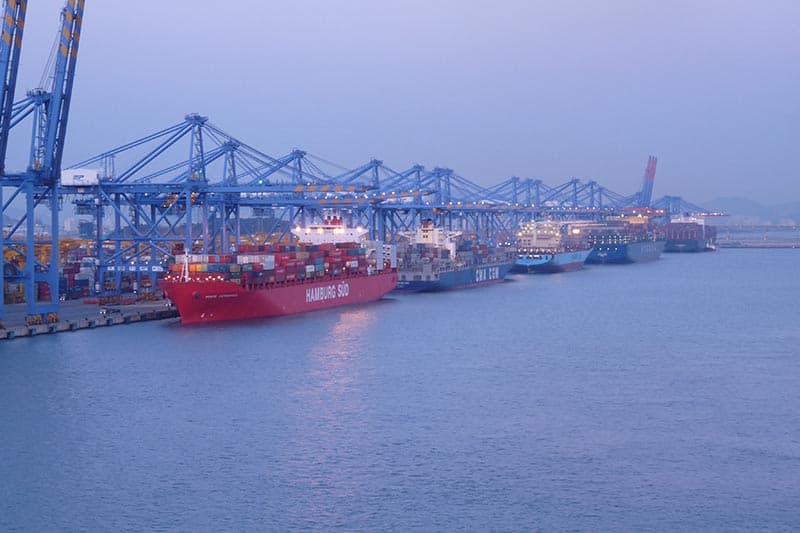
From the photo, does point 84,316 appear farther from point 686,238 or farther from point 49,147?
point 686,238

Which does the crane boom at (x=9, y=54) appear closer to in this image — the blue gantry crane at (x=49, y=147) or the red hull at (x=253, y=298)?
the blue gantry crane at (x=49, y=147)

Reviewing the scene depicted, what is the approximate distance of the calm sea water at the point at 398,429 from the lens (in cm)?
1136

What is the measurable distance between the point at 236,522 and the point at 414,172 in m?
48.6

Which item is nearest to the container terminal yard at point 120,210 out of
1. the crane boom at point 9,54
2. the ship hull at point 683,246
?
the crane boom at point 9,54

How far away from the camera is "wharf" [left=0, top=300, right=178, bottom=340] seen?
74.0ft

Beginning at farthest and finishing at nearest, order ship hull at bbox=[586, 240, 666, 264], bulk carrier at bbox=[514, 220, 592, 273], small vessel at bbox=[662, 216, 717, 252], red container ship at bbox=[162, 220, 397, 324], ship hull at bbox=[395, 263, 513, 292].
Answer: small vessel at bbox=[662, 216, 717, 252] < ship hull at bbox=[586, 240, 666, 264] < bulk carrier at bbox=[514, 220, 592, 273] < ship hull at bbox=[395, 263, 513, 292] < red container ship at bbox=[162, 220, 397, 324]

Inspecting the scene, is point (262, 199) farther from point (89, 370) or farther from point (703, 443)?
point (703, 443)

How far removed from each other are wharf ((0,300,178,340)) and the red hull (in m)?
1.14

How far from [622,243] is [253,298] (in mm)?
47097

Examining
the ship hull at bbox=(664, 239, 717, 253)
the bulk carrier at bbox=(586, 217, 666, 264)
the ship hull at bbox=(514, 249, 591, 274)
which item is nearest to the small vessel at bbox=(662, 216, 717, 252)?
the ship hull at bbox=(664, 239, 717, 253)

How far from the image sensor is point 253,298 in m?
26.8

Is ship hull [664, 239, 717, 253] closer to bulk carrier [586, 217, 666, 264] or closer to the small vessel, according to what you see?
the small vessel

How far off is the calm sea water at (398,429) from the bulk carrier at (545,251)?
28.6 m

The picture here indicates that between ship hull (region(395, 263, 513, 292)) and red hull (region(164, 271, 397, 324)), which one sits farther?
ship hull (region(395, 263, 513, 292))
